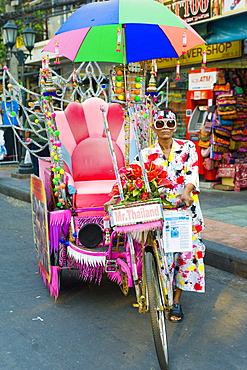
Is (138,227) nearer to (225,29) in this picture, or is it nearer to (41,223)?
(41,223)

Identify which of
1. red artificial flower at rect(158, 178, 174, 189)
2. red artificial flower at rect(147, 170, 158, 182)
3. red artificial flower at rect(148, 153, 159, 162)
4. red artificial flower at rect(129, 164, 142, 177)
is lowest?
red artificial flower at rect(158, 178, 174, 189)

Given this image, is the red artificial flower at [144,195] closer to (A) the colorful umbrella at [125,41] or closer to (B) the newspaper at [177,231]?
(B) the newspaper at [177,231]

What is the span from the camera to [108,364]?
318 cm

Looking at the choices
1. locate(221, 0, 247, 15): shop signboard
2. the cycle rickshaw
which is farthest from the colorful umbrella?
locate(221, 0, 247, 15): shop signboard

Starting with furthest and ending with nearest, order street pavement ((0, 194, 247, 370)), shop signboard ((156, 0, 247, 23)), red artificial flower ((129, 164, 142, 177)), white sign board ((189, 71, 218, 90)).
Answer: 1. white sign board ((189, 71, 218, 90))
2. shop signboard ((156, 0, 247, 23))
3. red artificial flower ((129, 164, 142, 177))
4. street pavement ((0, 194, 247, 370))

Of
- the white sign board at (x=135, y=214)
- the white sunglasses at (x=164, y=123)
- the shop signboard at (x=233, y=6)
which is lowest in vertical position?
the white sign board at (x=135, y=214)

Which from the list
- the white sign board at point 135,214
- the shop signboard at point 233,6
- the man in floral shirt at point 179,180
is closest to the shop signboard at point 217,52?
the shop signboard at point 233,6

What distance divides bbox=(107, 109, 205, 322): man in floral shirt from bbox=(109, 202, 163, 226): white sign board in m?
0.52

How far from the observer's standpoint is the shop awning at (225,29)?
8781mm

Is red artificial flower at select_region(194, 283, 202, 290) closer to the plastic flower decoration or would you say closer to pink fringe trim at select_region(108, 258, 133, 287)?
pink fringe trim at select_region(108, 258, 133, 287)

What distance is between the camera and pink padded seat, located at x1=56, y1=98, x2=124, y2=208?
5.30m

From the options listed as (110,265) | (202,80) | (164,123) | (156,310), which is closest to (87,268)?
(110,265)

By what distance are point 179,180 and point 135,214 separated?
31.1 inches

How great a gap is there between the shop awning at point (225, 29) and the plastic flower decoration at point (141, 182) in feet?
20.2
